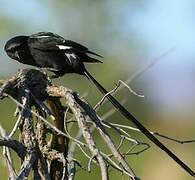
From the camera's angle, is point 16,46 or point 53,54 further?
point 53,54

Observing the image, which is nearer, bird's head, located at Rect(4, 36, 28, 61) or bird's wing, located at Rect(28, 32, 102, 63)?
bird's head, located at Rect(4, 36, 28, 61)

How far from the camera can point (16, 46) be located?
3.29 metres

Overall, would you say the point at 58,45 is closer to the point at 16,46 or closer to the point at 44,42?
the point at 44,42

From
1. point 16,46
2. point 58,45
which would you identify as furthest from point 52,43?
point 16,46

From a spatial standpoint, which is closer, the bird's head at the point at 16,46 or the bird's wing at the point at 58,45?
the bird's head at the point at 16,46

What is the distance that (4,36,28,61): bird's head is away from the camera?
3.19 m

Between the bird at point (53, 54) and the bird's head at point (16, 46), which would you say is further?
the bird at point (53, 54)

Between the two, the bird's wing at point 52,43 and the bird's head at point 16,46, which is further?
the bird's wing at point 52,43

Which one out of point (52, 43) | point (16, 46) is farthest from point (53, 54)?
point (16, 46)

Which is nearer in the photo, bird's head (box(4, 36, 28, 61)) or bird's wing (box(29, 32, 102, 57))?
bird's head (box(4, 36, 28, 61))

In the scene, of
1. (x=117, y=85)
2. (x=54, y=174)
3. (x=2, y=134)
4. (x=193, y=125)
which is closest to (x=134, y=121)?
(x=117, y=85)

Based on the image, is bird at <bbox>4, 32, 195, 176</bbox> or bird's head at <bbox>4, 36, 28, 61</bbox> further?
bird at <bbox>4, 32, 195, 176</bbox>

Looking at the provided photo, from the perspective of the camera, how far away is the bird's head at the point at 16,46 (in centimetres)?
319

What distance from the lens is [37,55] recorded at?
359 cm
